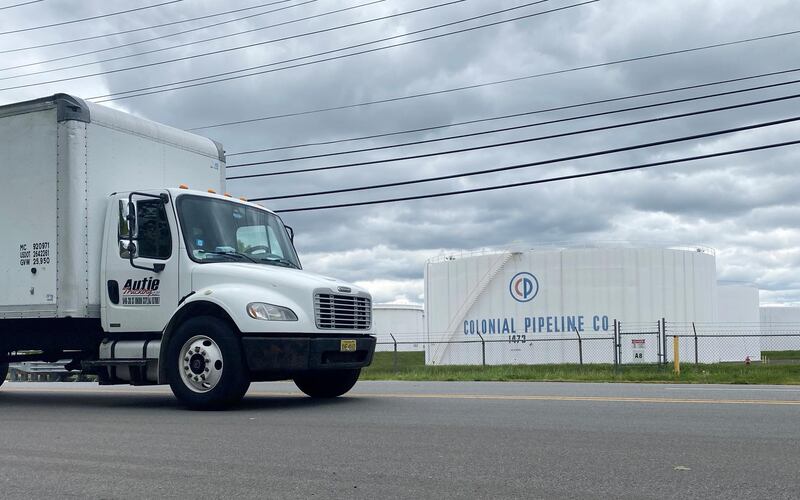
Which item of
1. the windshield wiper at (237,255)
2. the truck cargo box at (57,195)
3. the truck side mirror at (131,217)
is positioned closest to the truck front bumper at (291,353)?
the windshield wiper at (237,255)

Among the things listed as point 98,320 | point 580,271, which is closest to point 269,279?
point 98,320

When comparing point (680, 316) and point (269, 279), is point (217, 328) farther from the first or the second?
point (680, 316)

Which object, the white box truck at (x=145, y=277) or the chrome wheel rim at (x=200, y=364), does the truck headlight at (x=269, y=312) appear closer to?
the white box truck at (x=145, y=277)

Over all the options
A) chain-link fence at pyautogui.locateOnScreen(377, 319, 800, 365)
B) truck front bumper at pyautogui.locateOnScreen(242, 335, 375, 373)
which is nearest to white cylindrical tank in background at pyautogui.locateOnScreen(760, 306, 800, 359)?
chain-link fence at pyautogui.locateOnScreen(377, 319, 800, 365)

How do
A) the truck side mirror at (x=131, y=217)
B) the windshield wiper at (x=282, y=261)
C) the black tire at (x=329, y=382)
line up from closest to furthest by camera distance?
the truck side mirror at (x=131, y=217) < the windshield wiper at (x=282, y=261) < the black tire at (x=329, y=382)

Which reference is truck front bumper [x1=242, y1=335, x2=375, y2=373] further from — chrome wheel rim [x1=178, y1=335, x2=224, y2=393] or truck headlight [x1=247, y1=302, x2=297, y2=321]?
chrome wheel rim [x1=178, y1=335, x2=224, y2=393]

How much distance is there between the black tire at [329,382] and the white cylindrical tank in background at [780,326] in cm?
5715

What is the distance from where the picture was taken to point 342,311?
35.0 ft

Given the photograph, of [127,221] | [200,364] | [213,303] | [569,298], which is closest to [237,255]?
[213,303]

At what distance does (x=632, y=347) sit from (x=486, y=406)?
3267 centimetres

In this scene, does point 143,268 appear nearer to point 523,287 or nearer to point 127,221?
point 127,221

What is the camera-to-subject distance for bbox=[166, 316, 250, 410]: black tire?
9875mm

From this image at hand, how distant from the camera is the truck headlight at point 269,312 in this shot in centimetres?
985

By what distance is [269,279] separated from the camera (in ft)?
33.4
